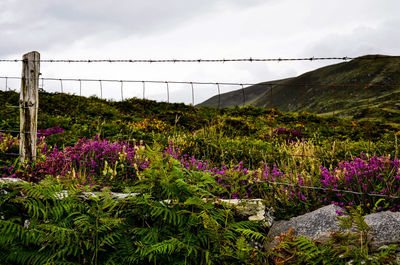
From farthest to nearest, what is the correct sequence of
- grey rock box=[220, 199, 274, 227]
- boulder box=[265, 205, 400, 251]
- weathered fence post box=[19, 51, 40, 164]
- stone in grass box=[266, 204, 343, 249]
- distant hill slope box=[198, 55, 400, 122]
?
distant hill slope box=[198, 55, 400, 122], weathered fence post box=[19, 51, 40, 164], grey rock box=[220, 199, 274, 227], stone in grass box=[266, 204, 343, 249], boulder box=[265, 205, 400, 251]

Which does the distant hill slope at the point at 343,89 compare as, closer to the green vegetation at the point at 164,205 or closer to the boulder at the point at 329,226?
the green vegetation at the point at 164,205

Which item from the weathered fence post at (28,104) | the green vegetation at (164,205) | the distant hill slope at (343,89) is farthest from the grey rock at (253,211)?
the distant hill slope at (343,89)

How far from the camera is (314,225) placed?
132 inches

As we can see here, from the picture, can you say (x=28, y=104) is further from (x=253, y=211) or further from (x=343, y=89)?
(x=343, y=89)

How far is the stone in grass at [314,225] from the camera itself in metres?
3.23

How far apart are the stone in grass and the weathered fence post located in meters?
4.16

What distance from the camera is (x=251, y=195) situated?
4488 millimetres

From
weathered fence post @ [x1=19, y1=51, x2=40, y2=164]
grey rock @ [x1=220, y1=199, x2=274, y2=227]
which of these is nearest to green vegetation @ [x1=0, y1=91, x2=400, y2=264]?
grey rock @ [x1=220, y1=199, x2=274, y2=227]

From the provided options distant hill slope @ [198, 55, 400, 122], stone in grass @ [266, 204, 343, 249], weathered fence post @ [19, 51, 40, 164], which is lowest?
stone in grass @ [266, 204, 343, 249]

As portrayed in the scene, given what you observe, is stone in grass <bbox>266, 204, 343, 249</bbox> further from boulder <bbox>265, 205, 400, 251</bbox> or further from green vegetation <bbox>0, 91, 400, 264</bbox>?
green vegetation <bbox>0, 91, 400, 264</bbox>

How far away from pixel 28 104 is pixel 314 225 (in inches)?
187

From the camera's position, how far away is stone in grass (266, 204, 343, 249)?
10.6ft

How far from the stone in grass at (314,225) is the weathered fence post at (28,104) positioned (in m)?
4.16

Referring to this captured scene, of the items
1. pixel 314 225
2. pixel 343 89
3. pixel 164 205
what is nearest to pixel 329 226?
pixel 314 225
